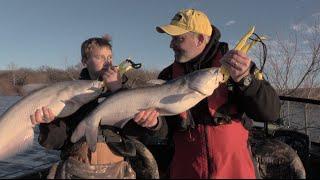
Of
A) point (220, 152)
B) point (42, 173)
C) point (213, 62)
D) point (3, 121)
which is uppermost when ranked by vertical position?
point (213, 62)

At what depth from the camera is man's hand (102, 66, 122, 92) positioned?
182 inches

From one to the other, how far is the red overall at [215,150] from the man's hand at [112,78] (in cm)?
81

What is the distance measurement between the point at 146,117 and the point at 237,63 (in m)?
0.95

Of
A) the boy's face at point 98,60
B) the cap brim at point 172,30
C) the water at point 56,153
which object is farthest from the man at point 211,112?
the water at point 56,153

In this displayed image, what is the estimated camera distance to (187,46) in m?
4.46

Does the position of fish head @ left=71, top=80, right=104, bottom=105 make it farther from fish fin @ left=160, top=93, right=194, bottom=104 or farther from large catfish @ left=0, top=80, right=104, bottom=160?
fish fin @ left=160, top=93, right=194, bottom=104

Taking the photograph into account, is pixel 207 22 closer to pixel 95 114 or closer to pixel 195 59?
pixel 195 59

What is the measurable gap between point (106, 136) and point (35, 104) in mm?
752

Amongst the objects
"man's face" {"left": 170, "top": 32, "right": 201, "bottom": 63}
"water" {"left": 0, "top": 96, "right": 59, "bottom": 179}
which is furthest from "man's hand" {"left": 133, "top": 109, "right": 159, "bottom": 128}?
"water" {"left": 0, "top": 96, "right": 59, "bottom": 179}

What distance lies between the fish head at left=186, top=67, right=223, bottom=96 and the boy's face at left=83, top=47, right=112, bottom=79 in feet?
3.87

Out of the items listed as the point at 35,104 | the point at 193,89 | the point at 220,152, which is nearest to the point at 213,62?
the point at 193,89

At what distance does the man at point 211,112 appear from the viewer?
13.0 ft

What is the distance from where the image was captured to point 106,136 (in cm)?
462

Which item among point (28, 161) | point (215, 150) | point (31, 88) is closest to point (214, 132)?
point (215, 150)
